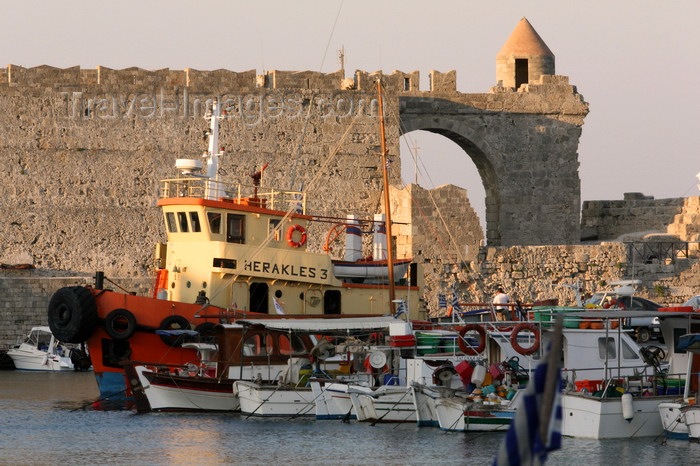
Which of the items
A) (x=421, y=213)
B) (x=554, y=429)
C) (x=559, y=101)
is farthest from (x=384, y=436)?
(x=559, y=101)

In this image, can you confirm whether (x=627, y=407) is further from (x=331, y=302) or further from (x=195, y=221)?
(x=195, y=221)

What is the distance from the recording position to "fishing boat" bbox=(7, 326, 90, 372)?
29.5 meters

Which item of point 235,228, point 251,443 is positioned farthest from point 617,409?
point 235,228

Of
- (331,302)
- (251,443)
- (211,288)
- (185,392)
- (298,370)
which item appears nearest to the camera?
(251,443)

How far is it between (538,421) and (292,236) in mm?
16280

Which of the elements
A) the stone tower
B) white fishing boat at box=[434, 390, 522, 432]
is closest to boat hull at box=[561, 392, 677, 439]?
white fishing boat at box=[434, 390, 522, 432]

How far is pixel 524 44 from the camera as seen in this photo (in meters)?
38.6

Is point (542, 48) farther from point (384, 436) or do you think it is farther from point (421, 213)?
point (384, 436)

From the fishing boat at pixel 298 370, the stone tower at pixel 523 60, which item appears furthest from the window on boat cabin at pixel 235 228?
the stone tower at pixel 523 60

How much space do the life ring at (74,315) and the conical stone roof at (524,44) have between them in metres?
19.9

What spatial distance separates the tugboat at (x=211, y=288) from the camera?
21.6 metres

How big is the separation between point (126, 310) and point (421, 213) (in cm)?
1117

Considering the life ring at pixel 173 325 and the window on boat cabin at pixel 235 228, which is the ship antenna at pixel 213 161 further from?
the life ring at pixel 173 325

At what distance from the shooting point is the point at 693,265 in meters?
32.1
